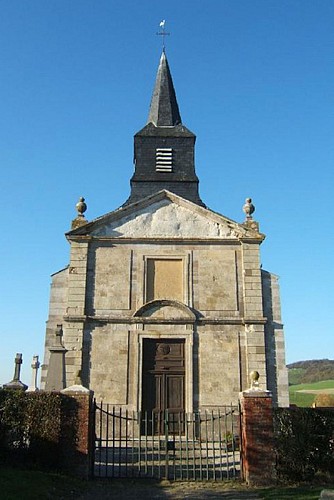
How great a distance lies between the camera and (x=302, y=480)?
9.68 meters

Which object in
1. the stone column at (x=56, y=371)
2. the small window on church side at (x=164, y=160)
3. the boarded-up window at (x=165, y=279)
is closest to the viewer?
the stone column at (x=56, y=371)

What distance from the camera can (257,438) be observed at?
978 centimetres

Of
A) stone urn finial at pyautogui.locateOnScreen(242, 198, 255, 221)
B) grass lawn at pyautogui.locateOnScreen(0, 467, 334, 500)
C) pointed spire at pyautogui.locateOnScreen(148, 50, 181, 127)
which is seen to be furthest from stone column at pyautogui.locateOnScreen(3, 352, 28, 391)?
pointed spire at pyautogui.locateOnScreen(148, 50, 181, 127)

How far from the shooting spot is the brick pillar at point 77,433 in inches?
383

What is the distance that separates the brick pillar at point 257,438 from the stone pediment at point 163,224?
8.40 m

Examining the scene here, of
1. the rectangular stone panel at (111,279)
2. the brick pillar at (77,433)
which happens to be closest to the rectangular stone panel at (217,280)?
the rectangular stone panel at (111,279)

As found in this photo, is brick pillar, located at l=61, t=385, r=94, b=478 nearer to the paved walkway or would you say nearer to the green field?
the paved walkway

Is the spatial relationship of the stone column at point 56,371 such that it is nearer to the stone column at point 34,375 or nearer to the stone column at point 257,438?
the stone column at point 34,375

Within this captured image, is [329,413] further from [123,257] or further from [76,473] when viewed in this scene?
[123,257]

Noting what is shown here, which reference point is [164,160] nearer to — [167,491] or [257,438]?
[257,438]

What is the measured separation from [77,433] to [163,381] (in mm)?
6590

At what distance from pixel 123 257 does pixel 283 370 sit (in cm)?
652

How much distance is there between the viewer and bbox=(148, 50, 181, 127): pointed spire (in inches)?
948

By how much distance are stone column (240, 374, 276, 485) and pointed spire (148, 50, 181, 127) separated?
648 inches
